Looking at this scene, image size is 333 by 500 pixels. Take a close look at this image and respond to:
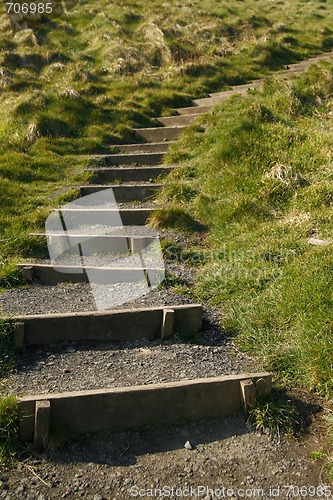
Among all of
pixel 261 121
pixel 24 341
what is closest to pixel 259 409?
pixel 24 341

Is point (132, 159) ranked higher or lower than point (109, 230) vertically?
higher

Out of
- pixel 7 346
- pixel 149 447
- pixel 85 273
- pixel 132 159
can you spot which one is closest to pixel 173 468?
pixel 149 447

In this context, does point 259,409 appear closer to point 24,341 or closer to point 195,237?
point 24,341

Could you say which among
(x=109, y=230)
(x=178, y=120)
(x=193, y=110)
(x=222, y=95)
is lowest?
(x=109, y=230)

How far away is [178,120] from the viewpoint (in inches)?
495

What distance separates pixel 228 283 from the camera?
19.9ft

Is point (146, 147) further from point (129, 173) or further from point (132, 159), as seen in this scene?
point (129, 173)

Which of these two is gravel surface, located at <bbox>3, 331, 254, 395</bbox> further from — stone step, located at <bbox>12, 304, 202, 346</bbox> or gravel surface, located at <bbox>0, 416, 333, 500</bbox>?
gravel surface, located at <bbox>0, 416, 333, 500</bbox>

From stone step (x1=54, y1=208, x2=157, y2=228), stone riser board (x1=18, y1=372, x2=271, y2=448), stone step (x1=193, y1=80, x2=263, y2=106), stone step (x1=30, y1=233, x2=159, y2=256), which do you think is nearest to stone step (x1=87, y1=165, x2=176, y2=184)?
stone step (x1=54, y1=208, x2=157, y2=228)

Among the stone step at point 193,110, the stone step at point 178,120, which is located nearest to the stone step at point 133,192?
the stone step at point 178,120

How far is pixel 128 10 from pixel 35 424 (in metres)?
19.2

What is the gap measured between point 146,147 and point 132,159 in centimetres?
83

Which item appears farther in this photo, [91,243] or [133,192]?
[133,192]

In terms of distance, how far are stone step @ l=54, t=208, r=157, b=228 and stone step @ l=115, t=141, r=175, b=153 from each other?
11.6 ft
